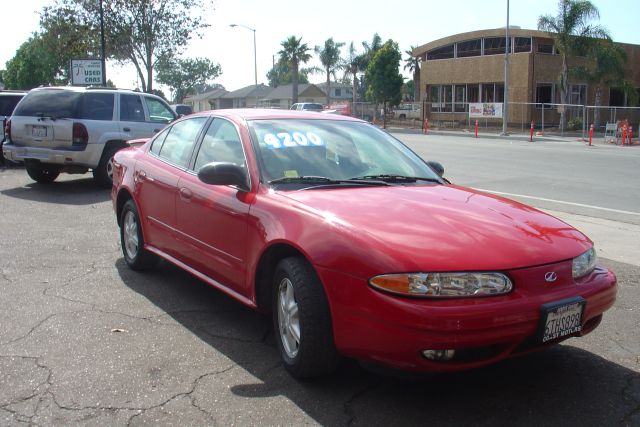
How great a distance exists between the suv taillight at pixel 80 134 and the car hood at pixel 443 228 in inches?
315

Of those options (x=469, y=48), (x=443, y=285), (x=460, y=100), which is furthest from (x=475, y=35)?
(x=443, y=285)

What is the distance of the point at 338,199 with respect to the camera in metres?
3.84

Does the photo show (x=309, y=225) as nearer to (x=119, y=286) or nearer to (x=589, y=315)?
(x=589, y=315)

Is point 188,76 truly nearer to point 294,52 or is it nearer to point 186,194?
point 294,52

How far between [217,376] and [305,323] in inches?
27.8

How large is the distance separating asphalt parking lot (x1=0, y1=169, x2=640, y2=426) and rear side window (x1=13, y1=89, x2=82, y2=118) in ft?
19.8

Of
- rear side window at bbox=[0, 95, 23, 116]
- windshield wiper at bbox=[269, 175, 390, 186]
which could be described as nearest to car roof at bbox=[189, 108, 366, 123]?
windshield wiper at bbox=[269, 175, 390, 186]

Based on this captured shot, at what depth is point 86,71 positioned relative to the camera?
26016 millimetres

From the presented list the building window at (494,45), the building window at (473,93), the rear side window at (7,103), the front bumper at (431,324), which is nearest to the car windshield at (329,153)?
the front bumper at (431,324)

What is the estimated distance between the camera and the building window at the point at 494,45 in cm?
4219

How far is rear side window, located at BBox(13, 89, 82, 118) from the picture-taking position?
1098 centimetres

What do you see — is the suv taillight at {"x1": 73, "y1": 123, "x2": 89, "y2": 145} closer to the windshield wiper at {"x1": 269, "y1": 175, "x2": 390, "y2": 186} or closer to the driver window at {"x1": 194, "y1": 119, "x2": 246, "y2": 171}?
the driver window at {"x1": 194, "y1": 119, "x2": 246, "y2": 171}

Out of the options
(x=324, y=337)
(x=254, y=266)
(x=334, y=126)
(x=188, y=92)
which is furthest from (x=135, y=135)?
(x=188, y=92)

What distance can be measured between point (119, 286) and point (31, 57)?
313ft
